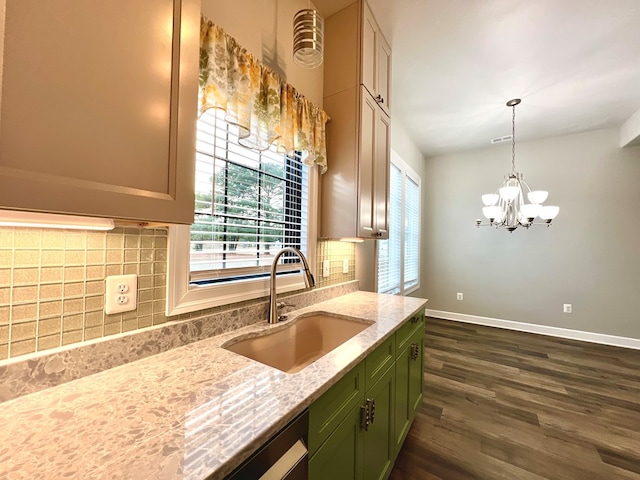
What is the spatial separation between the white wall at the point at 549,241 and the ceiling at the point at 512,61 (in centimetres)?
49

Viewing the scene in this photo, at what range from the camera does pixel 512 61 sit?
7.39 ft

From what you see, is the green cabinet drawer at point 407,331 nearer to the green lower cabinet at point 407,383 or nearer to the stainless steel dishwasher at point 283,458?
the green lower cabinet at point 407,383

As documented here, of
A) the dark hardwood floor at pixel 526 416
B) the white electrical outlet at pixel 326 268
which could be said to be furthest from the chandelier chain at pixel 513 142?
the white electrical outlet at pixel 326 268

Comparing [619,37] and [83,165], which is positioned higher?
[619,37]

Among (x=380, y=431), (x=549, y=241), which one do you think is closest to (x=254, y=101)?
(x=380, y=431)

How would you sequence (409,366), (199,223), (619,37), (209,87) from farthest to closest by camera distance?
(619,37) < (409,366) < (199,223) < (209,87)

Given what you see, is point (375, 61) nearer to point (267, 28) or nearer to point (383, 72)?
point (383, 72)

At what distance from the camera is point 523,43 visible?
206 centimetres

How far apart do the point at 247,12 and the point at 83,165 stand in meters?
1.28

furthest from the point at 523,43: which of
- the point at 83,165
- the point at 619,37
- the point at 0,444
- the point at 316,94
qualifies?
the point at 0,444

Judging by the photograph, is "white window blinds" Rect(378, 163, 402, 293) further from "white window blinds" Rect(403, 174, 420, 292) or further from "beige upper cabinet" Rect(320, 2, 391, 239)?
"beige upper cabinet" Rect(320, 2, 391, 239)

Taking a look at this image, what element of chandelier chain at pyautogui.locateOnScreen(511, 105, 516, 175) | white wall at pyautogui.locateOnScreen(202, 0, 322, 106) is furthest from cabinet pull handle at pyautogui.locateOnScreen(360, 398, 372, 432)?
chandelier chain at pyautogui.locateOnScreen(511, 105, 516, 175)

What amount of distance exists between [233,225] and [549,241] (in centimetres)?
446

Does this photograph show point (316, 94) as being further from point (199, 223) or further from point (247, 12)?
point (199, 223)
